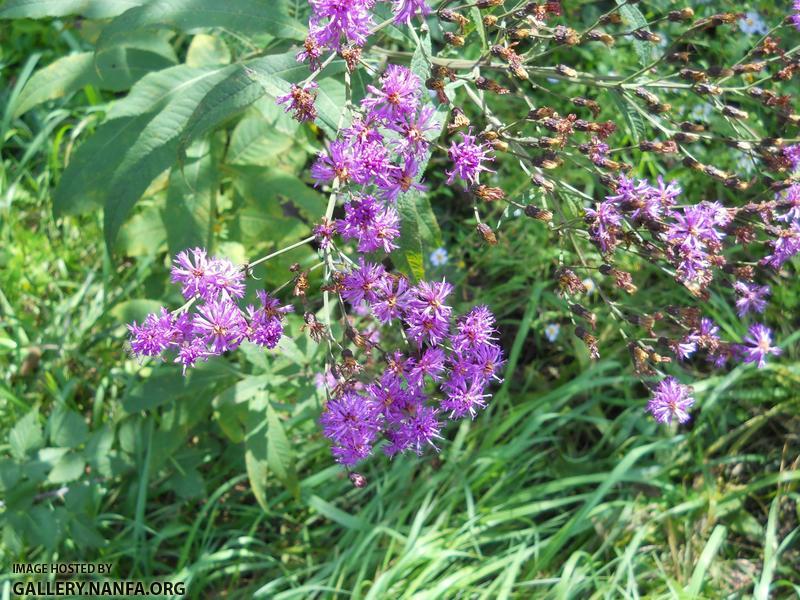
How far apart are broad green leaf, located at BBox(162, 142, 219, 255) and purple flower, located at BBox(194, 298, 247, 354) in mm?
686

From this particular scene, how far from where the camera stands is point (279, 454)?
→ 2189 millimetres

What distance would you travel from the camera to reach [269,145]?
232 cm

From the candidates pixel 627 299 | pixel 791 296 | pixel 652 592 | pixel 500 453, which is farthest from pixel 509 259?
pixel 652 592

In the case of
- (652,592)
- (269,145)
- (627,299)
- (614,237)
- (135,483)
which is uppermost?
(614,237)

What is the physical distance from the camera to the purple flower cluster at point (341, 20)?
136 centimetres

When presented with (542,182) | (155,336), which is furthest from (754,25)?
(155,336)

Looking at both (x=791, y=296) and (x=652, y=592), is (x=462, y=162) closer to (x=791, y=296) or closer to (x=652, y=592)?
(x=652, y=592)

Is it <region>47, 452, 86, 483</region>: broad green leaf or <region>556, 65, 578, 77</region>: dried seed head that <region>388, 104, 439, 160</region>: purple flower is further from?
<region>47, 452, 86, 483</region>: broad green leaf

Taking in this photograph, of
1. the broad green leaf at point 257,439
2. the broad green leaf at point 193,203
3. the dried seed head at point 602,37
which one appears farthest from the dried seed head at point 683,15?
the broad green leaf at point 257,439

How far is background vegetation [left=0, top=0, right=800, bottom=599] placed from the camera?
2186 millimetres

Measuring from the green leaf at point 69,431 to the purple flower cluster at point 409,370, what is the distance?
3.95 ft

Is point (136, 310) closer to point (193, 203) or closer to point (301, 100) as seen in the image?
point (193, 203)

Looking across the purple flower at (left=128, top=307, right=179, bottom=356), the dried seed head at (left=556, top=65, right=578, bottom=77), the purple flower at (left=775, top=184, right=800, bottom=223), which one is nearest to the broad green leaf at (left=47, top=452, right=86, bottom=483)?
the purple flower at (left=128, top=307, right=179, bottom=356)

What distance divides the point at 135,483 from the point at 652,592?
1.69 metres
